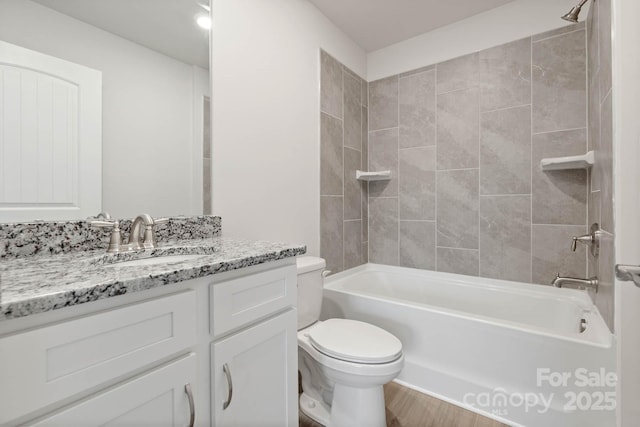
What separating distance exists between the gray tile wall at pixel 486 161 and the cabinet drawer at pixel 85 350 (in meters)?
2.12

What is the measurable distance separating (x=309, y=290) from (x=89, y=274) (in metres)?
1.10

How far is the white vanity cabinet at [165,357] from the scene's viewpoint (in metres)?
0.51

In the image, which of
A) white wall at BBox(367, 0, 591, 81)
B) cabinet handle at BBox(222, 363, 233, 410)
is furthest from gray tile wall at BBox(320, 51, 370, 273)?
cabinet handle at BBox(222, 363, 233, 410)

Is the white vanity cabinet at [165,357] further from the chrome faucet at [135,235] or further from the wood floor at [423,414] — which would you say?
the wood floor at [423,414]

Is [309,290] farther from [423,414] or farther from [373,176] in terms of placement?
[373,176]

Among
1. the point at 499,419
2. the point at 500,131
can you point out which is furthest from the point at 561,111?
the point at 499,419

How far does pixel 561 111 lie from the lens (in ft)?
6.23

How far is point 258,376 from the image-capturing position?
36.4 inches

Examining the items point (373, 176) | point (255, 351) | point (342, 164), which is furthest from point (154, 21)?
point (373, 176)

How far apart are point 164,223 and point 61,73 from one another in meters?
0.62

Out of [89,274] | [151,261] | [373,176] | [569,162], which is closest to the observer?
[89,274]

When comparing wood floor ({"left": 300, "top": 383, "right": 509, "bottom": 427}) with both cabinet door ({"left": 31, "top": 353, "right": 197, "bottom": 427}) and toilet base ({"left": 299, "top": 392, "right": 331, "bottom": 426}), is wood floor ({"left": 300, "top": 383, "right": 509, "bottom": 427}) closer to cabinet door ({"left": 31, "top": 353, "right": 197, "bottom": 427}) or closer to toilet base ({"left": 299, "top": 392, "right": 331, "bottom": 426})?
toilet base ({"left": 299, "top": 392, "right": 331, "bottom": 426})

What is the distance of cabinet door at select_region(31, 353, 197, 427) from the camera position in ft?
1.84

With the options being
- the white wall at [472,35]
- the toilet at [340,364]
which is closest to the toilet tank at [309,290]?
the toilet at [340,364]
